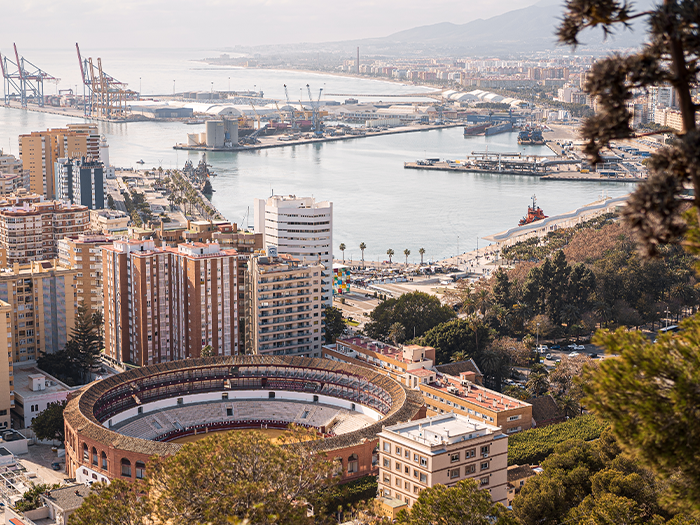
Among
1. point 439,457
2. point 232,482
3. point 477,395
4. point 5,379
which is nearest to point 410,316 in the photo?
point 477,395

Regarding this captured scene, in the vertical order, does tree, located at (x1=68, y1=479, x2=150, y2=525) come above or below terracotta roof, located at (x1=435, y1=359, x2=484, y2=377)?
above

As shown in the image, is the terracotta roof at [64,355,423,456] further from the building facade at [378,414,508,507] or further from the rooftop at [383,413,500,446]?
the rooftop at [383,413,500,446]

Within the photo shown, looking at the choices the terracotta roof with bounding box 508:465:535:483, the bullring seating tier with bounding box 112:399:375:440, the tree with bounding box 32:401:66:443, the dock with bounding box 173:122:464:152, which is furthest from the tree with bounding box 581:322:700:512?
the dock with bounding box 173:122:464:152

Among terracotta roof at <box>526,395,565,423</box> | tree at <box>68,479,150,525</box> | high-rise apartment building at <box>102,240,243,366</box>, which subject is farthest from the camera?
high-rise apartment building at <box>102,240,243,366</box>

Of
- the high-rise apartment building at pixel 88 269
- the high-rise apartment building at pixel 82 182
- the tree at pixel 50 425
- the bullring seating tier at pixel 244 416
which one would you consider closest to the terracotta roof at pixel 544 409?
the bullring seating tier at pixel 244 416

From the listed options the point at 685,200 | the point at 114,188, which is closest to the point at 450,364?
the point at 685,200

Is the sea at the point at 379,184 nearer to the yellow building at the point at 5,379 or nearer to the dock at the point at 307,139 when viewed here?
the dock at the point at 307,139

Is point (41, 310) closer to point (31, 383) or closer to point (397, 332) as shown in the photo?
→ point (31, 383)
